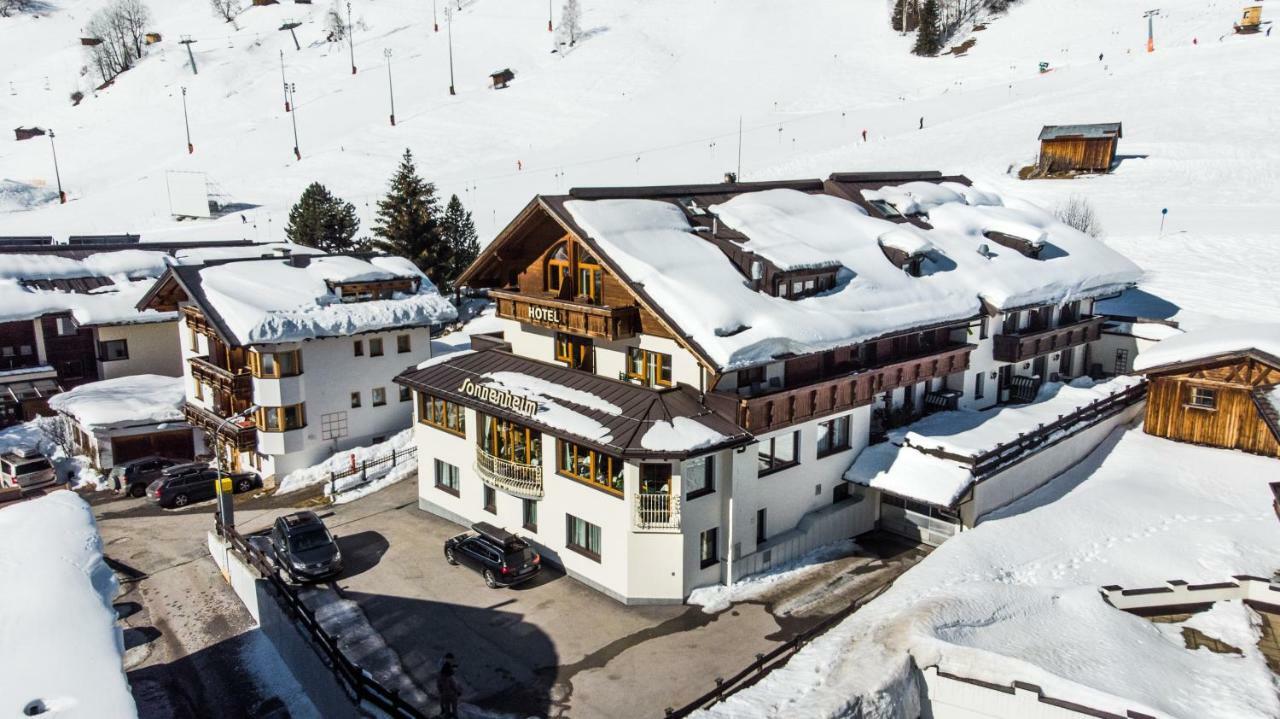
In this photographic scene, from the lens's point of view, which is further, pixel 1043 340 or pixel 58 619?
pixel 1043 340

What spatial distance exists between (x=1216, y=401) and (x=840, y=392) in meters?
19.3

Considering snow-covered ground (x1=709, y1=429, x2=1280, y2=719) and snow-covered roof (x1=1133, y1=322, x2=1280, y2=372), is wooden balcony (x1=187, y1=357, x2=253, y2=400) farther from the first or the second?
snow-covered roof (x1=1133, y1=322, x2=1280, y2=372)

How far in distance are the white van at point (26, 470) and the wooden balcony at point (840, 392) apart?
3571cm

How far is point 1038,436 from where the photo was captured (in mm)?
33844

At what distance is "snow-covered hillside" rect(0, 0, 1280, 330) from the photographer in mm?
73375

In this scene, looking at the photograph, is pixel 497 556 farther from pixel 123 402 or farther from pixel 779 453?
pixel 123 402

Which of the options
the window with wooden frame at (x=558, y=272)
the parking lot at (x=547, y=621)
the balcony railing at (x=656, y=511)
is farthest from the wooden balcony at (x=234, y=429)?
the balcony railing at (x=656, y=511)

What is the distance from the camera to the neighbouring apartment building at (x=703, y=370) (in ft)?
88.7

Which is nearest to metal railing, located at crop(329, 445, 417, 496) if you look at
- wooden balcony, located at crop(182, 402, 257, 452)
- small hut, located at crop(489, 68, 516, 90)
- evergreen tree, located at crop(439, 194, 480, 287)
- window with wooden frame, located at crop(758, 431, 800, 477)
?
wooden balcony, located at crop(182, 402, 257, 452)

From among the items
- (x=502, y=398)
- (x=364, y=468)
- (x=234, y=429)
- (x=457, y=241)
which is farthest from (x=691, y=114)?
(x=502, y=398)

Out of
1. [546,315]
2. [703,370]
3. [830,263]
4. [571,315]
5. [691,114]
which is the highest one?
[691,114]

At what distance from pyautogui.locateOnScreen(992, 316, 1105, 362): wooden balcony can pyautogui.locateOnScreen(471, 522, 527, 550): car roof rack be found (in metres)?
22.6

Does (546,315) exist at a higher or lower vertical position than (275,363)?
higher

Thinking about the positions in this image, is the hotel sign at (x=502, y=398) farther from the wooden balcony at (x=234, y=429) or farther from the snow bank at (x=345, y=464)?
the wooden balcony at (x=234, y=429)
